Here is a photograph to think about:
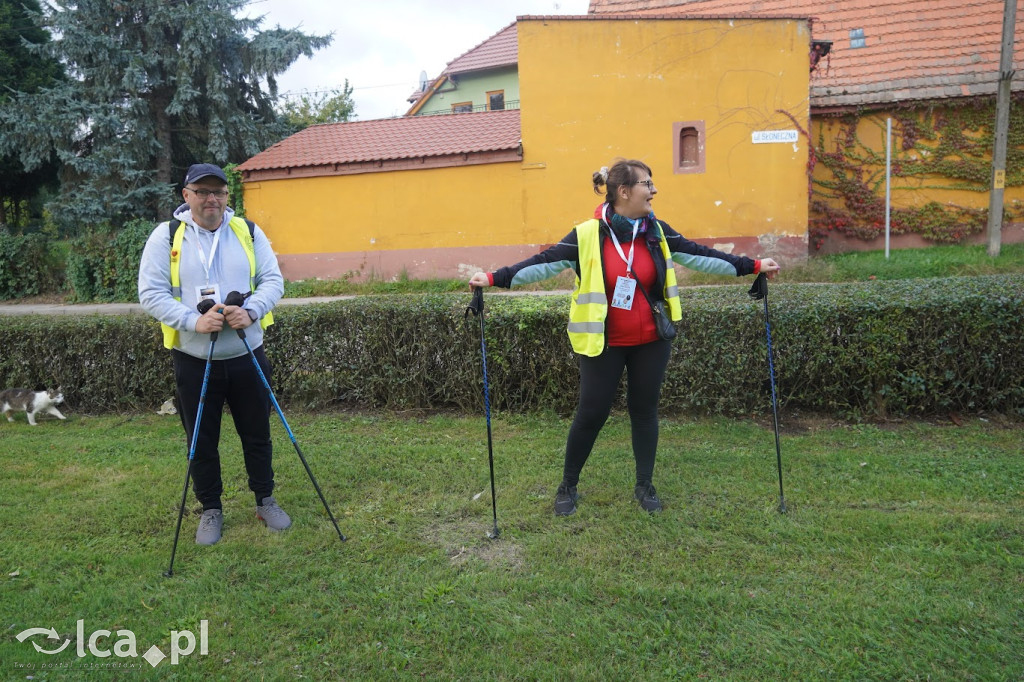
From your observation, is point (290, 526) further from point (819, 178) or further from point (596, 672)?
point (819, 178)

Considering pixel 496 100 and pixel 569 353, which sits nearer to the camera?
pixel 569 353

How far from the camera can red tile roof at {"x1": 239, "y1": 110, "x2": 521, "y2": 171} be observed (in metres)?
15.1

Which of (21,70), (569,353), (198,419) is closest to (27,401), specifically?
(198,419)

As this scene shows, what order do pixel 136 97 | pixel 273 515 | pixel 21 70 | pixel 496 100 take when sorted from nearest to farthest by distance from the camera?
pixel 273 515
pixel 136 97
pixel 21 70
pixel 496 100

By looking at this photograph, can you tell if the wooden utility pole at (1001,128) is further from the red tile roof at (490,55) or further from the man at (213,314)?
the red tile roof at (490,55)

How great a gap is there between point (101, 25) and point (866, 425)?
20.6 meters

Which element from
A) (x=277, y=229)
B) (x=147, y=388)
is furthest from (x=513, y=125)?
(x=147, y=388)

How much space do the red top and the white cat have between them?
5.07 meters

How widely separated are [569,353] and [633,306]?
6.23 ft

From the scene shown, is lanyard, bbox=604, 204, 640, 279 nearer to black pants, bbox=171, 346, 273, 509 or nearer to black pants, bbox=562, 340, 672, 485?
black pants, bbox=562, 340, 672, 485

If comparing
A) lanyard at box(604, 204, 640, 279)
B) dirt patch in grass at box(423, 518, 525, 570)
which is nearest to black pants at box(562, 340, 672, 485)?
lanyard at box(604, 204, 640, 279)

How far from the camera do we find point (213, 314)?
3.53 meters

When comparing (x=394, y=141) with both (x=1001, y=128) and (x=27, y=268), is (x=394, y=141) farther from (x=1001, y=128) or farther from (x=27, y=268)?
(x=1001, y=128)

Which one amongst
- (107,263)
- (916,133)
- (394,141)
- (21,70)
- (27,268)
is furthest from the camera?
(21,70)
